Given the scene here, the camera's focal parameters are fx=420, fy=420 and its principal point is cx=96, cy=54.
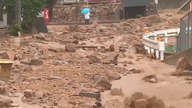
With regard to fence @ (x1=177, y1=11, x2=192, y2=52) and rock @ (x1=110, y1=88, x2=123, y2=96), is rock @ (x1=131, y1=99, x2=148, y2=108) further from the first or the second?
fence @ (x1=177, y1=11, x2=192, y2=52)

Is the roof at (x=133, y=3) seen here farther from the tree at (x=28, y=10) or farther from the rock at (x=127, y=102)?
the rock at (x=127, y=102)

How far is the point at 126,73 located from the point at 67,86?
12.2ft

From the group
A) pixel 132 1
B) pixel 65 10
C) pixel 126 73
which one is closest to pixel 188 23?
pixel 126 73

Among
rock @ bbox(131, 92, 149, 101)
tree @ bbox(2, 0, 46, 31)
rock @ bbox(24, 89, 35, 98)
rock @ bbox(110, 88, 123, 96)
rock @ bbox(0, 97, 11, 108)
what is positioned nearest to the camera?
rock @ bbox(0, 97, 11, 108)

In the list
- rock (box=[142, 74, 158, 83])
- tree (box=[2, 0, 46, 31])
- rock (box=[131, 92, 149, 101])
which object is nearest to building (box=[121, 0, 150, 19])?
tree (box=[2, 0, 46, 31])

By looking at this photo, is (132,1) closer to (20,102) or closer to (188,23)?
(188,23)

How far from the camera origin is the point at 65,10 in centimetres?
4578

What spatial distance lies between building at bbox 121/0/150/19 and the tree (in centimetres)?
1612

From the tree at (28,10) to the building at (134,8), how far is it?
16.1m

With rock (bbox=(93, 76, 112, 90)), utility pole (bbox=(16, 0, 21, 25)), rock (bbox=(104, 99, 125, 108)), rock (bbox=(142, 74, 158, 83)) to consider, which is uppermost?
utility pole (bbox=(16, 0, 21, 25))

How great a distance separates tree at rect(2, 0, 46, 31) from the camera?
27.1 metres

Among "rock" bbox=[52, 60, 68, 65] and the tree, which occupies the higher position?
the tree

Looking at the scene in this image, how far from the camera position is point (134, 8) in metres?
44.4

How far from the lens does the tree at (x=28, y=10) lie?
88.9 feet
